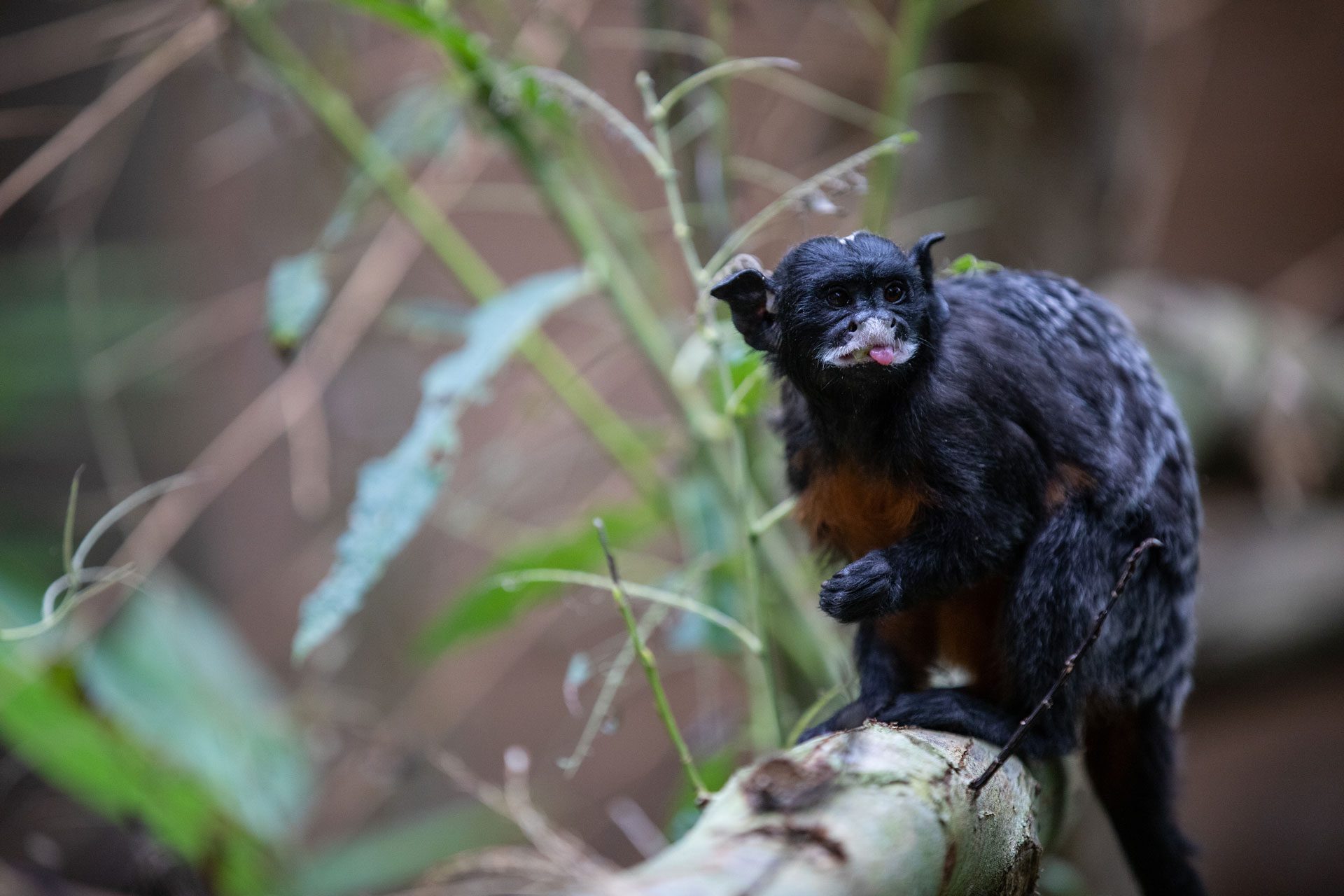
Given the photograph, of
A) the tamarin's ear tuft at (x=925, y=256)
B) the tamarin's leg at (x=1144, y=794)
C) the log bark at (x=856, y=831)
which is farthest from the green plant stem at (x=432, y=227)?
the log bark at (x=856, y=831)

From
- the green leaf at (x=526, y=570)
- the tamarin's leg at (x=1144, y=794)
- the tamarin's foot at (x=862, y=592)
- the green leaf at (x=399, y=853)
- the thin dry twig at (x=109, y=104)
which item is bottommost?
the green leaf at (x=399, y=853)

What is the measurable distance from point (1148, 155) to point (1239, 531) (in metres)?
1.69

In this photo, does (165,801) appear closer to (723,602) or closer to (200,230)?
(723,602)

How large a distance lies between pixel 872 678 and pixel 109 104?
2232mm

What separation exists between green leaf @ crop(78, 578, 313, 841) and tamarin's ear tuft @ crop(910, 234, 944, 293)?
2574 mm

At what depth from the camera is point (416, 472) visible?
2449 millimetres

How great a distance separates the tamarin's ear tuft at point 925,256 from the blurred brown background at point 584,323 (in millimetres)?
477

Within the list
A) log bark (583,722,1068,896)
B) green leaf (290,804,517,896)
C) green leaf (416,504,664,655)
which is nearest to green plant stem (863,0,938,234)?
green leaf (416,504,664,655)

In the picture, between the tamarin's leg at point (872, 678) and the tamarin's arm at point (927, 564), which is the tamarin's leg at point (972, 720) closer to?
the tamarin's leg at point (872, 678)

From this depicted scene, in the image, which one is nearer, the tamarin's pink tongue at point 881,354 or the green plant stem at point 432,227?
the tamarin's pink tongue at point 881,354

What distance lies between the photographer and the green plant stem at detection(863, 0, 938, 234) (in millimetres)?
2994

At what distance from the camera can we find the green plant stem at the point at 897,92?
299 centimetres

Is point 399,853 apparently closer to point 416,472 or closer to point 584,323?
point 584,323

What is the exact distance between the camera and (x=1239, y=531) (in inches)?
197
